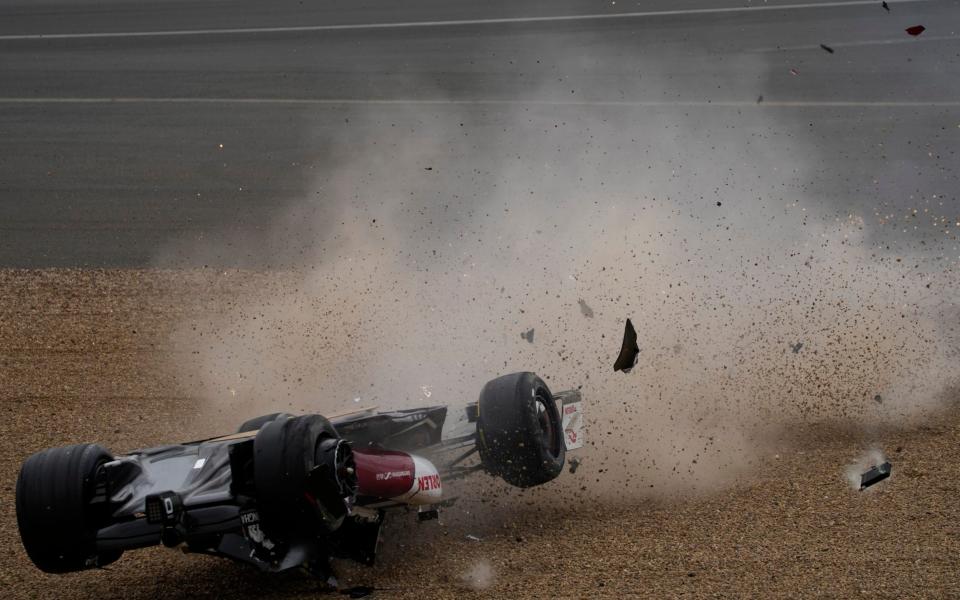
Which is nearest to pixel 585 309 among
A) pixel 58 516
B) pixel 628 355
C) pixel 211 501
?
pixel 628 355

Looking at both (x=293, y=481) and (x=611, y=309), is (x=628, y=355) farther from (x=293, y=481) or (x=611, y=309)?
(x=293, y=481)

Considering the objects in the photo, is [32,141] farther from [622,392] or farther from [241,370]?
[622,392]

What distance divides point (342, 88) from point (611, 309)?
7551mm

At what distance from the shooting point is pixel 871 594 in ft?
20.3

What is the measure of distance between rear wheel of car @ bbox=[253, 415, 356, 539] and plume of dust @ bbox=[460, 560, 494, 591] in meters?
1.13

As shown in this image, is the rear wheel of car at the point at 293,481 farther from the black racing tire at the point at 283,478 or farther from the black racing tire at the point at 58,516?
the black racing tire at the point at 58,516

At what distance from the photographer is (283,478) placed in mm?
5504

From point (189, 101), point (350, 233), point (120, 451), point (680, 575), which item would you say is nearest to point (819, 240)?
point (350, 233)

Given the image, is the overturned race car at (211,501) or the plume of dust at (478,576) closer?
the overturned race car at (211,501)

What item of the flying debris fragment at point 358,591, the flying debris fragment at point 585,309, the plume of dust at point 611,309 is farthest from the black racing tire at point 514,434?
the flying debris fragment at point 585,309

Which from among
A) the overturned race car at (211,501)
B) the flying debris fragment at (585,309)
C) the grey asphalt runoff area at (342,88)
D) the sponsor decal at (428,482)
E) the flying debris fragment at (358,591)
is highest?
the grey asphalt runoff area at (342,88)

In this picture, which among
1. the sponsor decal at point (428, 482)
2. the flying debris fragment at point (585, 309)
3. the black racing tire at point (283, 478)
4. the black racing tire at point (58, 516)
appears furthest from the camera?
the flying debris fragment at point (585, 309)

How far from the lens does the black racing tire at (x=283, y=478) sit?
551 cm

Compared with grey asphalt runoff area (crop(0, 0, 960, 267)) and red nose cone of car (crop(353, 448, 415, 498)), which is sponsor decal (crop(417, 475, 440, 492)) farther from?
grey asphalt runoff area (crop(0, 0, 960, 267))
